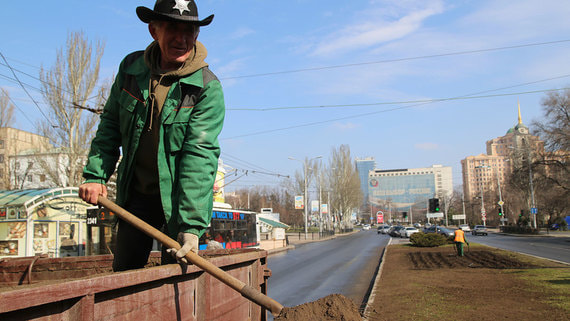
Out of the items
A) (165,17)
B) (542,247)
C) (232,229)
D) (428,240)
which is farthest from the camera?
(428,240)

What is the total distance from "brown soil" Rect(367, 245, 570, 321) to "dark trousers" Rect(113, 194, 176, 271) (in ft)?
17.4

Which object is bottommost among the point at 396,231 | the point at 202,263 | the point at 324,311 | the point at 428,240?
the point at 396,231

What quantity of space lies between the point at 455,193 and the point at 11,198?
118 m

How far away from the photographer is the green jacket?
8.23 ft

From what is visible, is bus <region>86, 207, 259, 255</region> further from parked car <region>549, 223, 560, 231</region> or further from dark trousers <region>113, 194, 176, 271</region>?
parked car <region>549, 223, 560, 231</region>

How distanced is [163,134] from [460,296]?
8.34 meters

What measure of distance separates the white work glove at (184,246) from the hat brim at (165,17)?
1218mm

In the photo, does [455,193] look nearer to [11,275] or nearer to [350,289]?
[350,289]

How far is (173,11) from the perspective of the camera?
8.55ft

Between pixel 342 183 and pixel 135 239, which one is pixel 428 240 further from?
pixel 342 183

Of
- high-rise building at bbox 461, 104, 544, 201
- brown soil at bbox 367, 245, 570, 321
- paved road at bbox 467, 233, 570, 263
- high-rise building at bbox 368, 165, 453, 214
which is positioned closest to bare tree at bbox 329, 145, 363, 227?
high-rise building at bbox 461, 104, 544, 201

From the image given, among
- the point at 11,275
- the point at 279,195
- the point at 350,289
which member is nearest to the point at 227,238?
the point at 350,289

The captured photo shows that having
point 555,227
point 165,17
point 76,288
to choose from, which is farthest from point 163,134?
point 555,227

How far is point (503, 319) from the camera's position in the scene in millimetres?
6801
